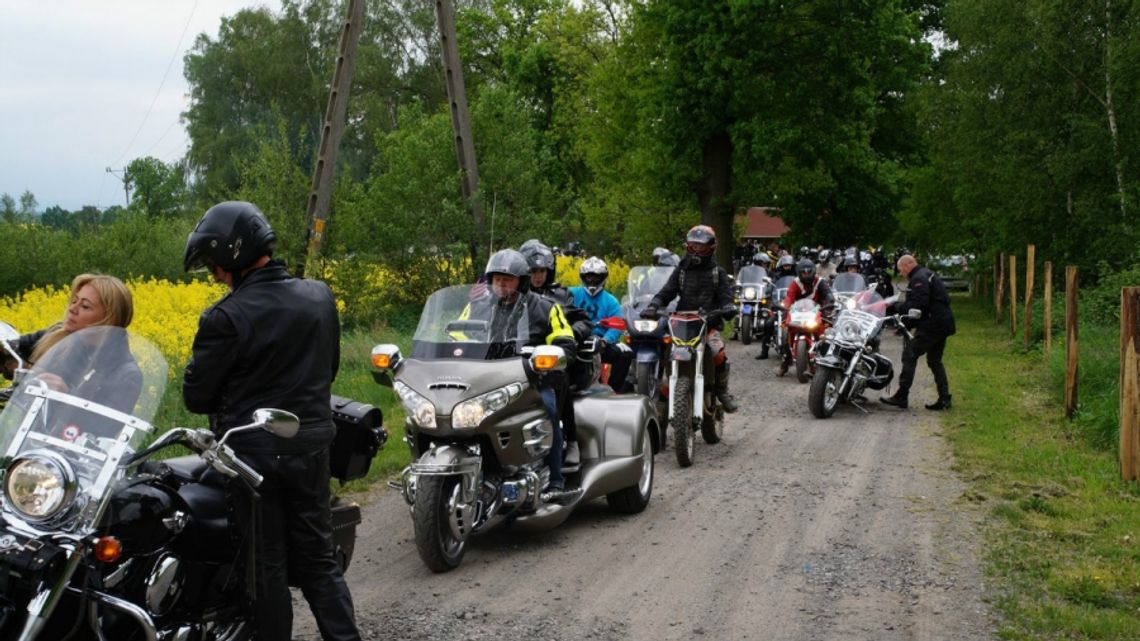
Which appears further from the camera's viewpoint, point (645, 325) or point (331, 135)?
point (331, 135)

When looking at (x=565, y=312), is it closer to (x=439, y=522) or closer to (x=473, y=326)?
(x=473, y=326)

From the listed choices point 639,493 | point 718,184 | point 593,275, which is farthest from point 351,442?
point 718,184

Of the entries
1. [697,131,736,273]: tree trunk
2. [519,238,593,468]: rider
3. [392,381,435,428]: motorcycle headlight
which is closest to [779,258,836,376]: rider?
[519,238,593,468]: rider

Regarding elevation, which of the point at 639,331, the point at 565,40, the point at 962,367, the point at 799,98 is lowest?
the point at 962,367

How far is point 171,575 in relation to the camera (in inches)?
172

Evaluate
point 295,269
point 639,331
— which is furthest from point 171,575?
point 295,269

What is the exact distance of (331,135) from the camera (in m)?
16.5

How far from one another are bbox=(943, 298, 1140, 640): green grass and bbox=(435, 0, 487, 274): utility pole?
786 centimetres

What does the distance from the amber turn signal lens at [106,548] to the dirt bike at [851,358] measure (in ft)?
35.7

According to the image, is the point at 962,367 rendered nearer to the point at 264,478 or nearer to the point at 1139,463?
the point at 1139,463

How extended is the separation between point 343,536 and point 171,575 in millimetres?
1288

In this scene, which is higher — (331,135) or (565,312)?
(331,135)

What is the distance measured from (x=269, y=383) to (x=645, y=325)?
7.27 m

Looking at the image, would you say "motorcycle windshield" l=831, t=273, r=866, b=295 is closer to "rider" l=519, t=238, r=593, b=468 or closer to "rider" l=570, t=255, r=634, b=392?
"rider" l=570, t=255, r=634, b=392
